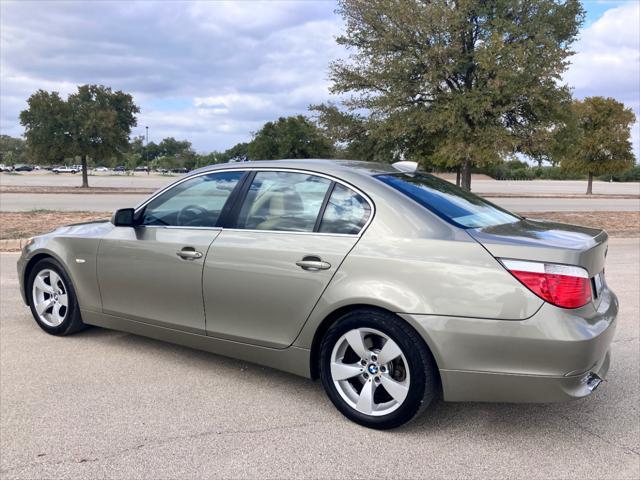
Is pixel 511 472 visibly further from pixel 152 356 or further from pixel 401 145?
pixel 401 145

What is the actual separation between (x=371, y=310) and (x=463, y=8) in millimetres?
14814

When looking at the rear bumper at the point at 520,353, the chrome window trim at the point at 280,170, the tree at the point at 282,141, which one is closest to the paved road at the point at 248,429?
the rear bumper at the point at 520,353

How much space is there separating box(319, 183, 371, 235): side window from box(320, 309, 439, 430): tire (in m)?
0.53

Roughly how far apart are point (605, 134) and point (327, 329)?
3869 centimetres

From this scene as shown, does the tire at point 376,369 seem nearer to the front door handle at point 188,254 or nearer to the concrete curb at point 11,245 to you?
the front door handle at point 188,254

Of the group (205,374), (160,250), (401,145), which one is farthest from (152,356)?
(401,145)

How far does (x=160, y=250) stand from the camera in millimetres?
4082

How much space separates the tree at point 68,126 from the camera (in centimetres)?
3203

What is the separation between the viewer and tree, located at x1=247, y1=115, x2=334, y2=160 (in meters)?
39.8

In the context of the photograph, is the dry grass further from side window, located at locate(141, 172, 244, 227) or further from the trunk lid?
the trunk lid

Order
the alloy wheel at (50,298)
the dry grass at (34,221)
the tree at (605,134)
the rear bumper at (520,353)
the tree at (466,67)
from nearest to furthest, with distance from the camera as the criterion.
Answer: the rear bumper at (520,353) → the alloy wheel at (50,298) → the dry grass at (34,221) → the tree at (466,67) → the tree at (605,134)

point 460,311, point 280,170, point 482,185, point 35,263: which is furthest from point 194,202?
A: point 482,185

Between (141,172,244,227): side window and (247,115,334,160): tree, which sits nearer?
(141,172,244,227): side window

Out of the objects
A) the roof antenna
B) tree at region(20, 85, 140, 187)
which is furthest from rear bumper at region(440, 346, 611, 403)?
tree at region(20, 85, 140, 187)
